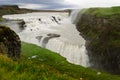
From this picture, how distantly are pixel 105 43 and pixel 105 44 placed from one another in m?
0.62

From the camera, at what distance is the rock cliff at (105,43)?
2842 inches

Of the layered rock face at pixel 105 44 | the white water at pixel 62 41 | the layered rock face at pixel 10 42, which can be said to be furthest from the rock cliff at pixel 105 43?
the layered rock face at pixel 10 42

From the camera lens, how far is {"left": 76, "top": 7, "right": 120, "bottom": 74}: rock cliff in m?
72.2

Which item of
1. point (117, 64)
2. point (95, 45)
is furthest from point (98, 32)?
point (117, 64)

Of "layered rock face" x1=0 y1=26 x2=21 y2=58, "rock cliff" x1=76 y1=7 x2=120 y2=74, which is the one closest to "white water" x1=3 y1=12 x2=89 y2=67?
"rock cliff" x1=76 y1=7 x2=120 y2=74

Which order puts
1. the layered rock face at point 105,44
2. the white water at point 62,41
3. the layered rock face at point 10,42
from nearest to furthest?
the layered rock face at point 10,42
the layered rock face at point 105,44
the white water at point 62,41

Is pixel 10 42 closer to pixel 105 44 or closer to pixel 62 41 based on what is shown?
pixel 105 44

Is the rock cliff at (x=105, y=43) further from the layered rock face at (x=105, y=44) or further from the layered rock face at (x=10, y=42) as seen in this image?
the layered rock face at (x=10, y=42)

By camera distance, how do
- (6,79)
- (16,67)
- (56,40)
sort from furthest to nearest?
(56,40) < (16,67) < (6,79)

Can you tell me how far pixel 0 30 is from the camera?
38.3 meters

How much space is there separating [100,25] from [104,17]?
124 inches

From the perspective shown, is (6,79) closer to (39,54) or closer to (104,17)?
(39,54)

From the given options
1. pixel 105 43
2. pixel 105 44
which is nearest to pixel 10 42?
pixel 105 44

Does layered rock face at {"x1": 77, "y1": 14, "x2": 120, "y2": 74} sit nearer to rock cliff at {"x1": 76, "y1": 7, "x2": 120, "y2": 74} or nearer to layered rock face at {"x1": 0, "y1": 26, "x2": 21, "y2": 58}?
rock cliff at {"x1": 76, "y1": 7, "x2": 120, "y2": 74}
